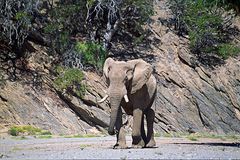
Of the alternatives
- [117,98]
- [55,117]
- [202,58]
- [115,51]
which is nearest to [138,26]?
[115,51]

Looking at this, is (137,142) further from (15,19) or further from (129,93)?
(15,19)

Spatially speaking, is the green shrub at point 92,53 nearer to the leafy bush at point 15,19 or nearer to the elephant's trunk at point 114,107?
the leafy bush at point 15,19

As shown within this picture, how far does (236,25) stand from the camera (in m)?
42.4

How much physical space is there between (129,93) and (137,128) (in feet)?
3.49

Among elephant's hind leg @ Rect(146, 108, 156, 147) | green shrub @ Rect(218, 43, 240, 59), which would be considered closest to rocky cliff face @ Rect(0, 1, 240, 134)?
green shrub @ Rect(218, 43, 240, 59)

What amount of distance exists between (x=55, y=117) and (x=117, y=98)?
1646cm

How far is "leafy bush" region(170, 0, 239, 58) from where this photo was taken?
122 ft

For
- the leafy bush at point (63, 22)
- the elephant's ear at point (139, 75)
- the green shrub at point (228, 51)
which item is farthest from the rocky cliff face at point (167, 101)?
the elephant's ear at point (139, 75)

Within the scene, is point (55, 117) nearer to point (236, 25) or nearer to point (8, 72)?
point (8, 72)

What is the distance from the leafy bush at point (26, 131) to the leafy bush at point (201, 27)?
14025 mm

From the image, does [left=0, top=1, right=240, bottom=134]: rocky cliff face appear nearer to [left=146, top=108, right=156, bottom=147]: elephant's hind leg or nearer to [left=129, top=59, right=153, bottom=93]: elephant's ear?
[left=146, top=108, right=156, bottom=147]: elephant's hind leg

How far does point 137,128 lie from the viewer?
15172 mm

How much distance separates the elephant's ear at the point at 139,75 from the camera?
15.0 m

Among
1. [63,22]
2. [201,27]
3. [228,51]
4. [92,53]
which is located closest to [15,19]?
[63,22]
